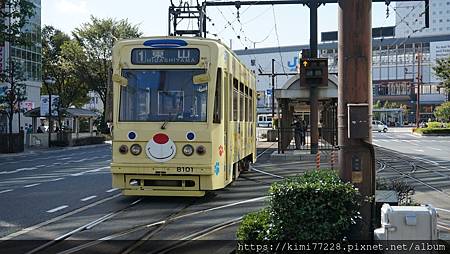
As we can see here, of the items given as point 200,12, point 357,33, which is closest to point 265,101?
point 200,12

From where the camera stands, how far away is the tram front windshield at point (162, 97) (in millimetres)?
11305

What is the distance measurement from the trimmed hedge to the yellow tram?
518 centimetres

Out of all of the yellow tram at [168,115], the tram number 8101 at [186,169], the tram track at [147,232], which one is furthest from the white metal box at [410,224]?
the tram number 8101 at [186,169]

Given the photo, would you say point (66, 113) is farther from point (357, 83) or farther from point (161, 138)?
point (357, 83)

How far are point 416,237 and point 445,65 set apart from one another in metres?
59.0

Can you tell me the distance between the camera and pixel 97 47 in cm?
5462

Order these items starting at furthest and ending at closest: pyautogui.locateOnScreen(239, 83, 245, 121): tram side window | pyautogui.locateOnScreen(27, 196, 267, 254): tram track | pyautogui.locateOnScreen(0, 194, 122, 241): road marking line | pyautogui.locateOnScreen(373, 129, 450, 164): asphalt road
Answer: pyautogui.locateOnScreen(373, 129, 450, 164): asphalt road
pyautogui.locateOnScreen(239, 83, 245, 121): tram side window
pyautogui.locateOnScreen(0, 194, 122, 241): road marking line
pyautogui.locateOnScreen(27, 196, 267, 254): tram track

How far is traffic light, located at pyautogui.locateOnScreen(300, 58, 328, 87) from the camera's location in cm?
2323

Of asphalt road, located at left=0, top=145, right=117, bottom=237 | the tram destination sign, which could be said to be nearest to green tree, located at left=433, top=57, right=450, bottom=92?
asphalt road, located at left=0, top=145, right=117, bottom=237

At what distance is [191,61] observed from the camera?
37.4ft

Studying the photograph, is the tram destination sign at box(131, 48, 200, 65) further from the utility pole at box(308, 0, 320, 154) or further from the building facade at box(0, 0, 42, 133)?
the building facade at box(0, 0, 42, 133)

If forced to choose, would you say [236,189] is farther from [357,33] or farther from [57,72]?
[57,72]

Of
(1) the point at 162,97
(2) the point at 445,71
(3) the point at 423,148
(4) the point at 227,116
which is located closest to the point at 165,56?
(1) the point at 162,97

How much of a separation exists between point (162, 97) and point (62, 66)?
47.9 metres
